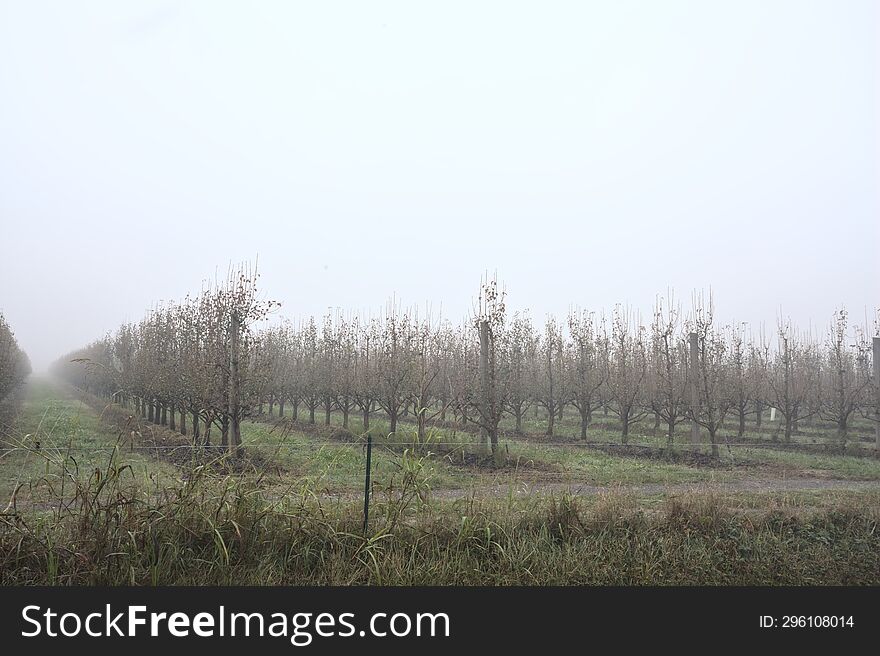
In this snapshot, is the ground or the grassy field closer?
the grassy field

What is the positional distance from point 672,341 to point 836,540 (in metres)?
13.5

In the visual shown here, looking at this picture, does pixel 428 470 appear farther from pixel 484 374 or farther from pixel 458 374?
pixel 458 374

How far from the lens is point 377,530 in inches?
163

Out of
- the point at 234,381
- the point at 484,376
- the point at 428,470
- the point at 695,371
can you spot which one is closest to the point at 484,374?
the point at 484,376

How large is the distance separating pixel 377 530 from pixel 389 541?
0.43 ft

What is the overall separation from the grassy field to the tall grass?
A: 13 millimetres

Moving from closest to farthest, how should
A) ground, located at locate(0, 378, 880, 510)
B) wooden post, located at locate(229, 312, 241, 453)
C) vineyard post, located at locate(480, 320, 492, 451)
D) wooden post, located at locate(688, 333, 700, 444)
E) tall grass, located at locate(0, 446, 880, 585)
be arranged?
tall grass, located at locate(0, 446, 880, 585) → ground, located at locate(0, 378, 880, 510) → wooden post, located at locate(229, 312, 241, 453) → vineyard post, located at locate(480, 320, 492, 451) → wooden post, located at locate(688, 333, 700, 444)

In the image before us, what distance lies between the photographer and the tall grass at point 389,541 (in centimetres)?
354

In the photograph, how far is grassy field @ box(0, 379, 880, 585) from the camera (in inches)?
141

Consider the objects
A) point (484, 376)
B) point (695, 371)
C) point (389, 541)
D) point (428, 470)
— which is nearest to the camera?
point (389, 541)

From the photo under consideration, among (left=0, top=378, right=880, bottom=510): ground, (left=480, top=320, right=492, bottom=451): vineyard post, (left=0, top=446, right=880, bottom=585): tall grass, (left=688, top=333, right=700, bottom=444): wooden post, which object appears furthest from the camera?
(left=688, top=333, right=700, bottom=444): wooden post

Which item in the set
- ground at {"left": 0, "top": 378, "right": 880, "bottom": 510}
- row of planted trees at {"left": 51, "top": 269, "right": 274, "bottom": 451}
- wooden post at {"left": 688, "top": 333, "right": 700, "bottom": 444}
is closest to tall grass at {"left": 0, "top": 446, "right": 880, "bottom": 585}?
ground at {"left": 0, "top": 378, "right": 880, "bottom": 510}

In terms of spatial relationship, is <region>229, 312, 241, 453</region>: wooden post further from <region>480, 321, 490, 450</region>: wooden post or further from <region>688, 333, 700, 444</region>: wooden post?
<region>688, 333, 700, 444</region>: wooden post

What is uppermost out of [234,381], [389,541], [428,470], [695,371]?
[695,371]
